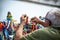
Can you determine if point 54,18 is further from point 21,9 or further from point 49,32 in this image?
point 21,9

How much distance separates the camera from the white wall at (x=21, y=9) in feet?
7.07

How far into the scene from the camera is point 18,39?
1.13m

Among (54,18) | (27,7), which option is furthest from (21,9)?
(54,18)

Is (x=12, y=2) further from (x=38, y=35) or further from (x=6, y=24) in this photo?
(x=38, y=35)

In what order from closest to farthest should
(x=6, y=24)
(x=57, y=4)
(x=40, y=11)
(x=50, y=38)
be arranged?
(x=50, y=38), (x=6, y=24), (x=57, y=4), (x=40, y=11)

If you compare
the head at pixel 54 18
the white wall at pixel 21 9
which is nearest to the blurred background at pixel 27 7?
the white wall at pixel 21 9

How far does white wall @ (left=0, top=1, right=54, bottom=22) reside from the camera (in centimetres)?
216

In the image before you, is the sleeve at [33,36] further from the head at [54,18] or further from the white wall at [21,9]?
the white wall at [21,9]

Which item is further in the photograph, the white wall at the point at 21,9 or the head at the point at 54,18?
the white wall at the point at 21,9

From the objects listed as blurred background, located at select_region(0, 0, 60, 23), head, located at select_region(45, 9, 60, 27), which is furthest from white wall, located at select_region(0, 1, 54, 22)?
head, located at select_region(45, 9, 60, 27)

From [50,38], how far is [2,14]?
54.5 inches

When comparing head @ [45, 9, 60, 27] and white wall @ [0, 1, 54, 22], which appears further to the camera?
white wall @ [0, 1, 54, 22]

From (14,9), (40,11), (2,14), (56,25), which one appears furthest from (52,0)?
(56,25)

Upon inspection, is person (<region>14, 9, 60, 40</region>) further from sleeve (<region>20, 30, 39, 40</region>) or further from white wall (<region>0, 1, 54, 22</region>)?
white wall (<region>0, 1, 54, 22</region>)
